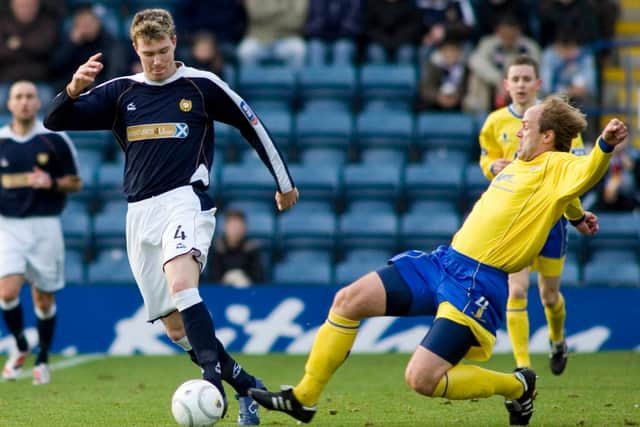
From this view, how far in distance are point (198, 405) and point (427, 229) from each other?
7.15m

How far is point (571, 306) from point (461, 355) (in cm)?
579

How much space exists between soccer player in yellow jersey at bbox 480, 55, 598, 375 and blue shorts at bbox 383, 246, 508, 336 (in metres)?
2.38

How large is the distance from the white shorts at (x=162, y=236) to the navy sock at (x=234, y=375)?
41cm

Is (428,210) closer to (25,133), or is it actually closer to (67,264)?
(67,264)

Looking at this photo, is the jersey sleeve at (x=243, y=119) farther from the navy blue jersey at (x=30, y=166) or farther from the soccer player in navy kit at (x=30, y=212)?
the navy blue jersey at (x=30, y=166)

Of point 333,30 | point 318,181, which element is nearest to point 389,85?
point 333,30

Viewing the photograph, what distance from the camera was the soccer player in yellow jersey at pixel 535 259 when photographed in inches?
332

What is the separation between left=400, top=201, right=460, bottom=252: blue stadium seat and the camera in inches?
496

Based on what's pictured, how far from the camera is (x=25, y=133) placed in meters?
9.97

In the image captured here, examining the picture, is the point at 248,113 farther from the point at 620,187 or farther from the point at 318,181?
the point at 620,187

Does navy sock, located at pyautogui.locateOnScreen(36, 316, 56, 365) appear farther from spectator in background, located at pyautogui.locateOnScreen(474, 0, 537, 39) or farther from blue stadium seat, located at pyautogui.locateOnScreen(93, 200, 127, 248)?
spectator in background, located at pyautogui.locateOnScreen(474, 0, 537, 39)

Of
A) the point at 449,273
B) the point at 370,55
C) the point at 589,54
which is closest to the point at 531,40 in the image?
the point at 589,54

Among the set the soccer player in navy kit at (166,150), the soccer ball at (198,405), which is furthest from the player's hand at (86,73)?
the soccer ball at (198,405)

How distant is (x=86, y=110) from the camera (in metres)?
6.61
